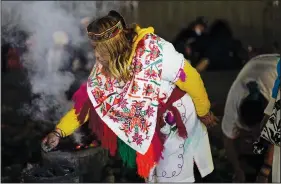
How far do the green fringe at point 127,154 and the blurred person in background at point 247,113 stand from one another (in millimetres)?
534

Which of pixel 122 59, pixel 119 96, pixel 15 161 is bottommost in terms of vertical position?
pixel 15 161

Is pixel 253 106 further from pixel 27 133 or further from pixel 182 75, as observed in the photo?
pixel 27 133

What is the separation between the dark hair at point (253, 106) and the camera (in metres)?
2.43

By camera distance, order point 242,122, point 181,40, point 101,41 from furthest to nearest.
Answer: point 181,40 → point 242,122 → point 101,41

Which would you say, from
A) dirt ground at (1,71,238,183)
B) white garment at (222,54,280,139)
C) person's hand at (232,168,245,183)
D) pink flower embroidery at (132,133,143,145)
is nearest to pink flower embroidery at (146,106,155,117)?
pink flower embroidery at (132,133,143,145)

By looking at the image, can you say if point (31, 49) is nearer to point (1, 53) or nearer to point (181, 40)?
point (1, 53)

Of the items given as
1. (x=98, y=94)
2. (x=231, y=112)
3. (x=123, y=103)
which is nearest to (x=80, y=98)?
(x=98, y=94)

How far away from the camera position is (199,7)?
331cm

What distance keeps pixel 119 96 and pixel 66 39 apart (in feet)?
2.43

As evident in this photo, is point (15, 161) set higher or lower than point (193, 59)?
lower

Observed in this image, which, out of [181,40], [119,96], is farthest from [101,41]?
[181,40]

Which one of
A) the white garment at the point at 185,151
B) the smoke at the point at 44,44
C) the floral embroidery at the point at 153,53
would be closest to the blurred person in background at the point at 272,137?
the white garment at the point at 185,151

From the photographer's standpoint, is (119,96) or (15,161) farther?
(15,161)

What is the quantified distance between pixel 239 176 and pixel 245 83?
494 mm
